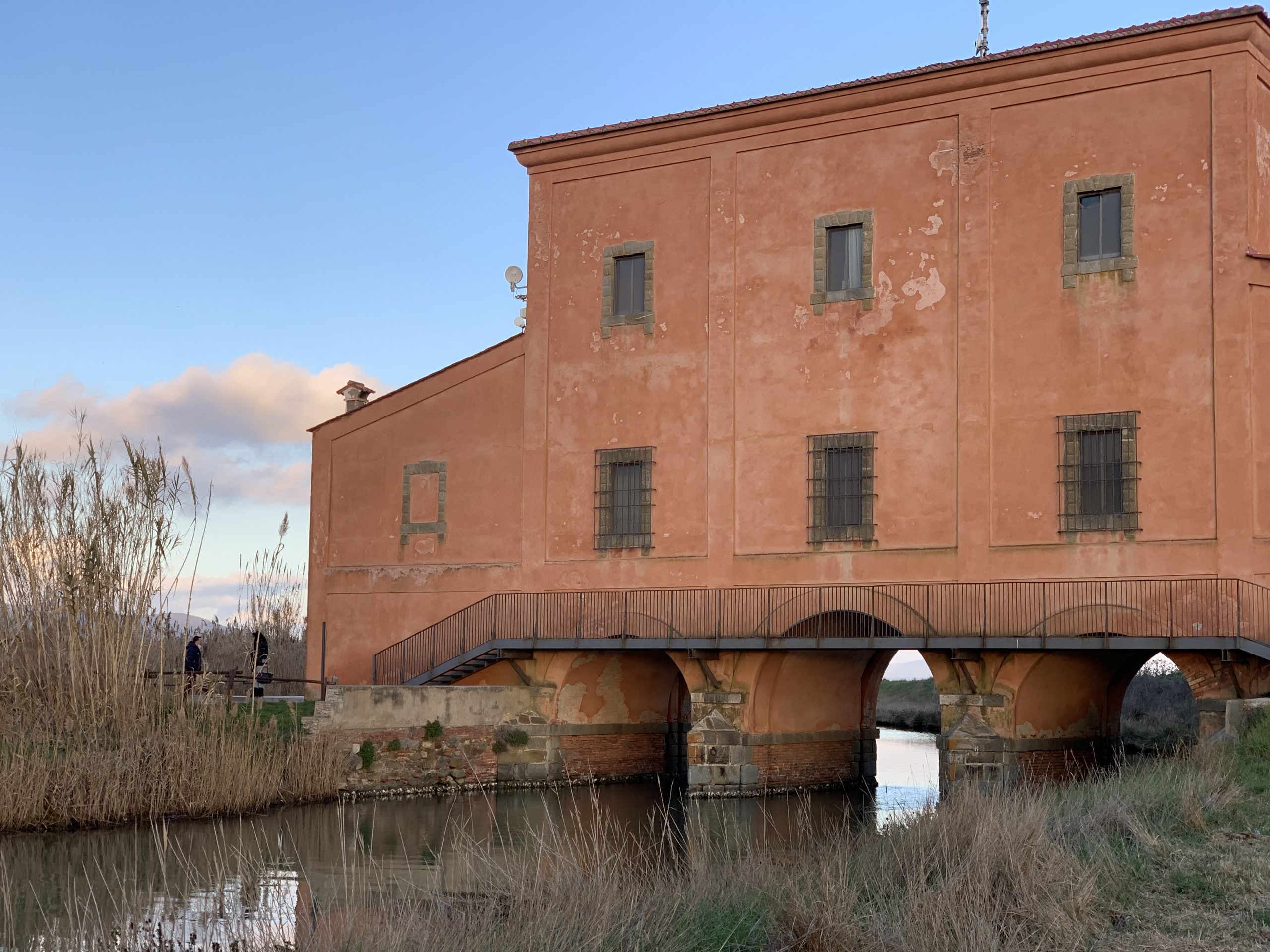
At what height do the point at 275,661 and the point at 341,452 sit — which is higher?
the point at 341,452

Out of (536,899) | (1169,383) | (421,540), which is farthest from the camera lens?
(421,540)

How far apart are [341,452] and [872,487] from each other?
33.8 ft

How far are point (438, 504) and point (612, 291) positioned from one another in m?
4.93

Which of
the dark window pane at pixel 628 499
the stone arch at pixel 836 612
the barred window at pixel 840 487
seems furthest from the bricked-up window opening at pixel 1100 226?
the dark window pane at pixel 628 499

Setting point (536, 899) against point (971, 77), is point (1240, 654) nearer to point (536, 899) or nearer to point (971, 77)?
point (971, 77)

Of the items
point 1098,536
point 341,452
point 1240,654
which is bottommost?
point 1240,654

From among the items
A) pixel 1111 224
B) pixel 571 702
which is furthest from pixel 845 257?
pixel 571 702

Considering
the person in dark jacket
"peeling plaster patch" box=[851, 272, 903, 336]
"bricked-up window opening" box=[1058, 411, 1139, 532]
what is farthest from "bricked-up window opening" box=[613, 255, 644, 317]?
the person in dark jacket

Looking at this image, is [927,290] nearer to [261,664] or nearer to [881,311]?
[881,311]

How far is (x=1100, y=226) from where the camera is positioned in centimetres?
2142

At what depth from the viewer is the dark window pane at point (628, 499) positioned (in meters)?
25.0

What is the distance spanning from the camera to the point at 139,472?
53.6ft

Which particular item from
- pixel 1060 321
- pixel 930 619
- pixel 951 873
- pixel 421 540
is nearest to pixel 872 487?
pixel 930 619

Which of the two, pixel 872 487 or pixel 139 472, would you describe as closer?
pixel 139 472
